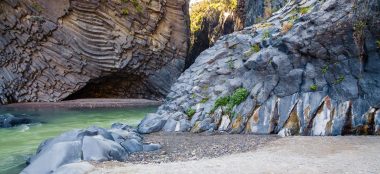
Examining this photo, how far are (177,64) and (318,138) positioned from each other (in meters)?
24.4

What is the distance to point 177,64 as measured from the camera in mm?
33938

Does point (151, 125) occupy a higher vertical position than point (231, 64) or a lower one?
lower

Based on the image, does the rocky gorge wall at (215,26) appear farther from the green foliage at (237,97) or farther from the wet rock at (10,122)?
the green foliage at (237,97)

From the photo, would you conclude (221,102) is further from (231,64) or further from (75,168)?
(75,168)

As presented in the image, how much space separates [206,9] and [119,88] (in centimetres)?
1688

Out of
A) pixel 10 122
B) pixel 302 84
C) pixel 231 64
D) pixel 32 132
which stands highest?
pixel 231 64

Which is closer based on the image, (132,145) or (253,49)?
(132,145)

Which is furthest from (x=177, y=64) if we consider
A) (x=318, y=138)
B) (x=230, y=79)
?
(x=318, y=138)

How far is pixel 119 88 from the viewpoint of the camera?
34.2 metres

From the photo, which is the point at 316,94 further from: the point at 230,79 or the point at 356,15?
the point at 230,79

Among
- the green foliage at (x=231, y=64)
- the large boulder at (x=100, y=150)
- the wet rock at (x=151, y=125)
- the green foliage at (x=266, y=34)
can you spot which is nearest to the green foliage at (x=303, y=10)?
the green foliage at (x=266, y=34)

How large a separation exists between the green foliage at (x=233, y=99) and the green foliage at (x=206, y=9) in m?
29.9

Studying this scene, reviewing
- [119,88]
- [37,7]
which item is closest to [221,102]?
[37,7]

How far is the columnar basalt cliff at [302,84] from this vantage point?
1120 cm
